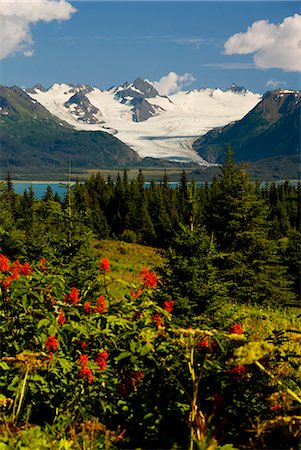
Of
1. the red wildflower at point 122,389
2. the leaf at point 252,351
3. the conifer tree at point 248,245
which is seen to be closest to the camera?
the leaf at point 252,351

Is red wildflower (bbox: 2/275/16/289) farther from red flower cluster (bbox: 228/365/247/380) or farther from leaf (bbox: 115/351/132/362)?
red flower cluster (bbox: 228/365/247/380)

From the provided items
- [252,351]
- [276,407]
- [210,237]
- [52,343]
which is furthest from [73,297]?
[210,237]

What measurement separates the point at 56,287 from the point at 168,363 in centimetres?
157

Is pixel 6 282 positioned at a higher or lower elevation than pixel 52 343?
higher

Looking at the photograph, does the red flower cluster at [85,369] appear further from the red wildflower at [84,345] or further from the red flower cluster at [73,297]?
the red flower cluster at [73,297]

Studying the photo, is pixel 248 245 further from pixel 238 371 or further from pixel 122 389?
pixel 238 371

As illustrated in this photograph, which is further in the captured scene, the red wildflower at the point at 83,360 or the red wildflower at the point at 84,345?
the red wildflower at the point at 84,345

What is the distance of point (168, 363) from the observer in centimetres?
577

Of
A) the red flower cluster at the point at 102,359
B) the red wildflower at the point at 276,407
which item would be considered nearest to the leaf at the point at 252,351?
the red wildflower at the point at 276,407

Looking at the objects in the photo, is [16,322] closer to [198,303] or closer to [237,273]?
[198,303]

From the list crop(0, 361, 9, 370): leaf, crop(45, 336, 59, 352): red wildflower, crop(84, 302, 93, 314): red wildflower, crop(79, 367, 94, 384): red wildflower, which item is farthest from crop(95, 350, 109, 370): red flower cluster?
crop(0, 361, 9, 370): leaf

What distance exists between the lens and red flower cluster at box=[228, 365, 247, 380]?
547 centimetres

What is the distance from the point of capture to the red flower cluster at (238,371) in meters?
5.47

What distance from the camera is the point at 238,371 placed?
5.47m
